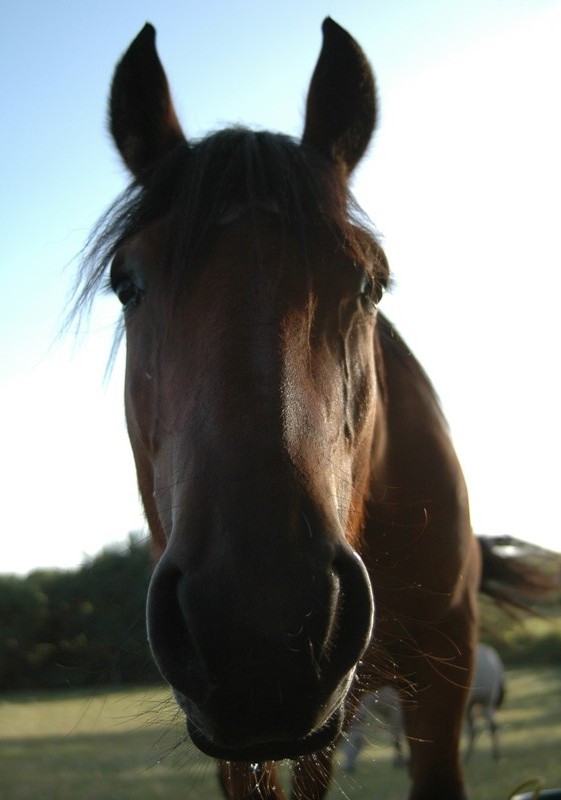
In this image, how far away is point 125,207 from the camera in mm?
2564

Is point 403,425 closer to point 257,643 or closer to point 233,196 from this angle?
point 233,196

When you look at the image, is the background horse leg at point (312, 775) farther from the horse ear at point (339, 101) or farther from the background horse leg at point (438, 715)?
the horse ear at point (339, 101)

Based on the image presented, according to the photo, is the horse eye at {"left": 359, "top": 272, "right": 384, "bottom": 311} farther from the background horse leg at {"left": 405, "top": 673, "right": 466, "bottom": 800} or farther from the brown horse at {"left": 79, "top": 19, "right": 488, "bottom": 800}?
the background horse leg at {"left": 405, "top": 673, "right": 466, "bottom": 800}

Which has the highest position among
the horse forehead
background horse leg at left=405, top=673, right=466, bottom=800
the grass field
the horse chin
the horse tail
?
the horse forehead

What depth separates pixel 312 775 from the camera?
2186mm

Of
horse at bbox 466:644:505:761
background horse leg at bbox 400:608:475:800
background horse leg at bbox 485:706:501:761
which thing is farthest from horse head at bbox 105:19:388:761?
background horse leg at bbox 485:706:501:761

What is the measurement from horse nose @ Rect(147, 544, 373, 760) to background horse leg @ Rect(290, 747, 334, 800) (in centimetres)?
62

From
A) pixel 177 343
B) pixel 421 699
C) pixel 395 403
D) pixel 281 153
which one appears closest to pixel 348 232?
pixel 281 153

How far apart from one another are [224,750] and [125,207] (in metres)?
1.90

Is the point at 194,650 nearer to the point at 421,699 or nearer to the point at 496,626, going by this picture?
the point at 421,699

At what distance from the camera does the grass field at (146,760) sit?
5.83 meters

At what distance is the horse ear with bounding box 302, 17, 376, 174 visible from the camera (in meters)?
2.89

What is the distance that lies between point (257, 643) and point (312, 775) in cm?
119

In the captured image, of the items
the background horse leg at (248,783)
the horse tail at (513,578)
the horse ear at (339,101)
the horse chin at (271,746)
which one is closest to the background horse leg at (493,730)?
the horse tail at (513,578)
